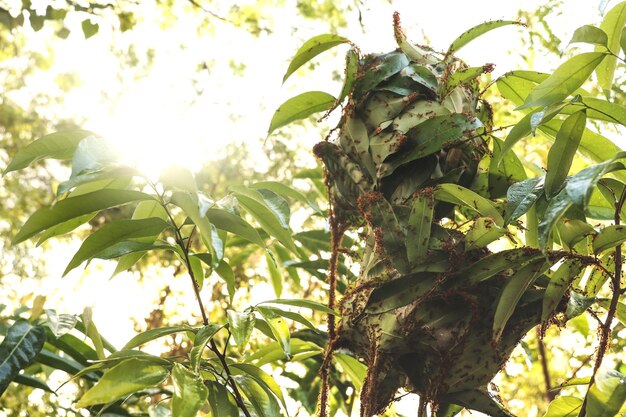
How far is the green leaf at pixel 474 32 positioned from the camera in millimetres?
713

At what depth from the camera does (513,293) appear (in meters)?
0.61

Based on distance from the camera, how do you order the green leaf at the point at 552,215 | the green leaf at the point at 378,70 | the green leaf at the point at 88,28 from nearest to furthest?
the green leaf at the point at 552,215 → the green leaf at the point at 378,70 → the green leaf at the point at 88,28

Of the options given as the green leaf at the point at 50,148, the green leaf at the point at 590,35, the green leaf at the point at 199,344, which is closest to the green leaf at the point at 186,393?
the green leaf at the point at 199,344

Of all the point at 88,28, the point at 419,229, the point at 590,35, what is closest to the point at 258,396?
the point at 419,229

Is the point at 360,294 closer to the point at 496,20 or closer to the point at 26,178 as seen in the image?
the point at 496,20

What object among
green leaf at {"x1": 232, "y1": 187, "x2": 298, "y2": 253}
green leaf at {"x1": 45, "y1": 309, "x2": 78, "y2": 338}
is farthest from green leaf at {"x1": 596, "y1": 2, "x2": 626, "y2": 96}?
green leaf at {"x1": 45, "y1": 309, "x2": 78, "y2": 338}

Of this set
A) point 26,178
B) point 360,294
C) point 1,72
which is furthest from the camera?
point 1,72

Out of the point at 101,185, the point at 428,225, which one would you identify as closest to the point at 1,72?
the point at 101,185

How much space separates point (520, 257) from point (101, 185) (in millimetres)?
421

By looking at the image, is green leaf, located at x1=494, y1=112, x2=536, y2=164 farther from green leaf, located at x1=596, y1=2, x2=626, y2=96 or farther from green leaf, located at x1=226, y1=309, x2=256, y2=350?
green leaf, located at x1=226, y1=309, x2=256, y2=350

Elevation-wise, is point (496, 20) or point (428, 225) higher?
point (496, 20)

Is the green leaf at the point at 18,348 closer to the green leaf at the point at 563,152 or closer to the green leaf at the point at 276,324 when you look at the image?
the green leaf at the point at 276,324

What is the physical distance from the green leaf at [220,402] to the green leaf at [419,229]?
0.72 feet

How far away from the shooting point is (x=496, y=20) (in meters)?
0.72
